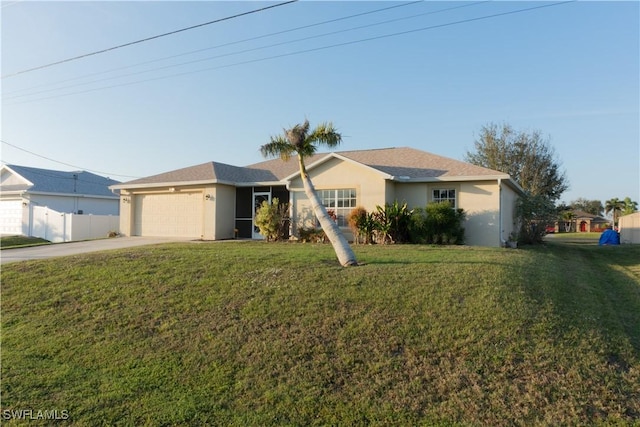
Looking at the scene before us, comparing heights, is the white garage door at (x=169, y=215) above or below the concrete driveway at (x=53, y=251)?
above

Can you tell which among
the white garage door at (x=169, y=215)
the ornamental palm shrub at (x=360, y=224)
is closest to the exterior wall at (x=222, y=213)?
the white garage door at (x=169, y=215)

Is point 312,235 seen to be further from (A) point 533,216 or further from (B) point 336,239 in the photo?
(A) point 533,216

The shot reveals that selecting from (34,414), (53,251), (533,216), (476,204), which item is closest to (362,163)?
(476,204)

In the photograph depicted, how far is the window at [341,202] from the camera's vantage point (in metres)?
18.4

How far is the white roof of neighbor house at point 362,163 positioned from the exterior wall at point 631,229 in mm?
18190

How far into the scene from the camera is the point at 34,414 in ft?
17.2

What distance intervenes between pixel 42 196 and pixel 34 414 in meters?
28.6

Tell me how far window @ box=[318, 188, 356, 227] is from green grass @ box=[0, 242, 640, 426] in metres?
8.23

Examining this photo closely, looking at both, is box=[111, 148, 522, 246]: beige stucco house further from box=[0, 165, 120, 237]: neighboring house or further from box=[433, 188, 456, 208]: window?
box=[0, 165, 120, 237]: neighboring house

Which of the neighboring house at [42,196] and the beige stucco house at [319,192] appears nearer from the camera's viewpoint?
the beige stucco house at [319,192]

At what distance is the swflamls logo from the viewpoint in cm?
516

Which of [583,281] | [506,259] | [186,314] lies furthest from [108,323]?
[583,281]

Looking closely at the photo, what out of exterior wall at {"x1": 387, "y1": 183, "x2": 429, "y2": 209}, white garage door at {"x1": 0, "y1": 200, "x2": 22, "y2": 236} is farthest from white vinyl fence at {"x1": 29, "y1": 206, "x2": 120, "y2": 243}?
exterior wall at {"x1": 387, "y1": 183, "x2": 429, "y2": 209}

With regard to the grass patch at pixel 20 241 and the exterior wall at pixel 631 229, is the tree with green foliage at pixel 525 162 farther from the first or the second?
the grass patch at pixel 20 241
